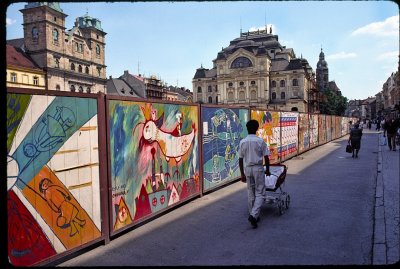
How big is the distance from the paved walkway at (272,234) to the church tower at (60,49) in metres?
49.5

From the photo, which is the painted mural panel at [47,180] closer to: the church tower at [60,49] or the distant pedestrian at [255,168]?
the distant pedestrian at [255,168]

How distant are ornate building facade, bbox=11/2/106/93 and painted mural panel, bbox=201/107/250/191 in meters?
46.4

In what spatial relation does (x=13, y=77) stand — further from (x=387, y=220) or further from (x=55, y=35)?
(x=387, y=220)

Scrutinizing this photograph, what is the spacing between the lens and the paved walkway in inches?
173

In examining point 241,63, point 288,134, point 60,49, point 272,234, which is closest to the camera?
point 272,234

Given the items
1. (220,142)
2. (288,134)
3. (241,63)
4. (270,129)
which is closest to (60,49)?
(288,134)

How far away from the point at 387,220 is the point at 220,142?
4.69m

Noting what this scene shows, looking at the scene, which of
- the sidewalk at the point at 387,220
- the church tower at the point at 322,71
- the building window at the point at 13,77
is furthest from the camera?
the church tower at the point at 322,71

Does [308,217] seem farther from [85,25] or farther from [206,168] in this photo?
[85,25]

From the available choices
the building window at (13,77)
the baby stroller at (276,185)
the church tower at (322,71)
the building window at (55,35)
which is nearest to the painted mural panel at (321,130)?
the baby stroller at (276,185)

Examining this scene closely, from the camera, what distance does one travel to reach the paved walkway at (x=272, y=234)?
4.41 meters

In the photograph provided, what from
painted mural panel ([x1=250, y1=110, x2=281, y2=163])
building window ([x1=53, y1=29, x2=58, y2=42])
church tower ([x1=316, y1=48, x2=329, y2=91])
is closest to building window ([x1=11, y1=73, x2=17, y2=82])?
building window ([x1=53, y1=29, x2=58, y2=42])

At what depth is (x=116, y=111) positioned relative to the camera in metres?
5.35

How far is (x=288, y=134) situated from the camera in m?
15.5
